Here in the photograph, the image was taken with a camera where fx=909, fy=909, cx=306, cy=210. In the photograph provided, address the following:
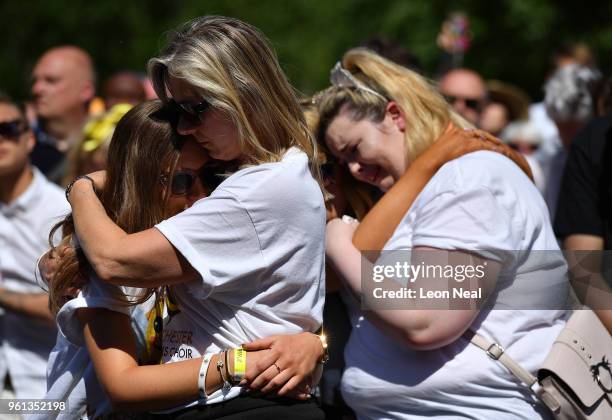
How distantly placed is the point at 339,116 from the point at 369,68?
0.22 m

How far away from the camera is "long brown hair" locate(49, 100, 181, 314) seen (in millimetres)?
2674

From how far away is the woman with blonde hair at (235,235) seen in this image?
98.1 inches

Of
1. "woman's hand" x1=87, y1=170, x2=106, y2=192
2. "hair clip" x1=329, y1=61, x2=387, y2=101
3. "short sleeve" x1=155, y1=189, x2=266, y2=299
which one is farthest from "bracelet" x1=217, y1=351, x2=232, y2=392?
"hair clip" x1=329, y1=61, x2=387, y2=101

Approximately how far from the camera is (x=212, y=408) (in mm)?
2555

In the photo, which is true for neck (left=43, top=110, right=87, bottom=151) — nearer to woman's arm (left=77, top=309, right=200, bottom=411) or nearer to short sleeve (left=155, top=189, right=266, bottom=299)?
woman's arm (left=77, top=309, right=200, bottom=411)

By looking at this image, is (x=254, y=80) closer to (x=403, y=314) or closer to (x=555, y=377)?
(x=403, y=314)

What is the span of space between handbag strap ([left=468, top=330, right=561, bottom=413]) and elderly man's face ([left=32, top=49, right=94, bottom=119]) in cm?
464

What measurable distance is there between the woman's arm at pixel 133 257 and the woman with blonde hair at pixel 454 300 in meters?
0.71

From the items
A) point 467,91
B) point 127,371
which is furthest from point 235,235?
point 467,91

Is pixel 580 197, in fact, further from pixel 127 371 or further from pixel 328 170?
pixel 127 371

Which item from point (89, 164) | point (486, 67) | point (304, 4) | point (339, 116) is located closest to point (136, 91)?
point (89, 164)

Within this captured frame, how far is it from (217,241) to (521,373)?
1.06 metres

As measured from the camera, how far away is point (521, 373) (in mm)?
2838

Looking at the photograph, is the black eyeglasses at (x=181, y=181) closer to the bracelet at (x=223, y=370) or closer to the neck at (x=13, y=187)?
the bracelet at (x=223, y=370)
